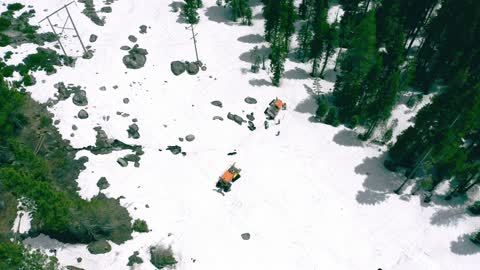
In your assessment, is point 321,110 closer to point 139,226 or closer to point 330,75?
point 330,75

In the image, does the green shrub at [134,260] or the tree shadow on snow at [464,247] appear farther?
the tree shadow on snow at [464,247]

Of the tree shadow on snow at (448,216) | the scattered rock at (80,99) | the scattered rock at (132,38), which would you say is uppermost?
the scattered rock at (132,38)

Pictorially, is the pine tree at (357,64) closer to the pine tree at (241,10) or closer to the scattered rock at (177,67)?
the pine tree at (241,10)

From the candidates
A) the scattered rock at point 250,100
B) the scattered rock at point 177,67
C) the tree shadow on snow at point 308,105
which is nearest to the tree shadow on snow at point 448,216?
the tree shadow on snow at point 308,105

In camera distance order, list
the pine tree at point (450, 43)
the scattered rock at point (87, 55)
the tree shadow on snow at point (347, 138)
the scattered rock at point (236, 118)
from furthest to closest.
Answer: the scattered rock at point (87, 55)
the scattered rock at point (236, 118)
the tree shadow on snow at point (347, 138)
the pine tree at point (450, 43)

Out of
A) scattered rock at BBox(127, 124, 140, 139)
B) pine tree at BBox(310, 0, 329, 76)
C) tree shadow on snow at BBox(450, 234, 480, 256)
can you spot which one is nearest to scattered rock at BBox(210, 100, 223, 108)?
scattered rock at BBox(127, 124, 140, 139)

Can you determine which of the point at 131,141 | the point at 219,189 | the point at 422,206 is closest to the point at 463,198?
the point at 422,206

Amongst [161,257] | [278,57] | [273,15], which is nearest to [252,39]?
[273,15]
